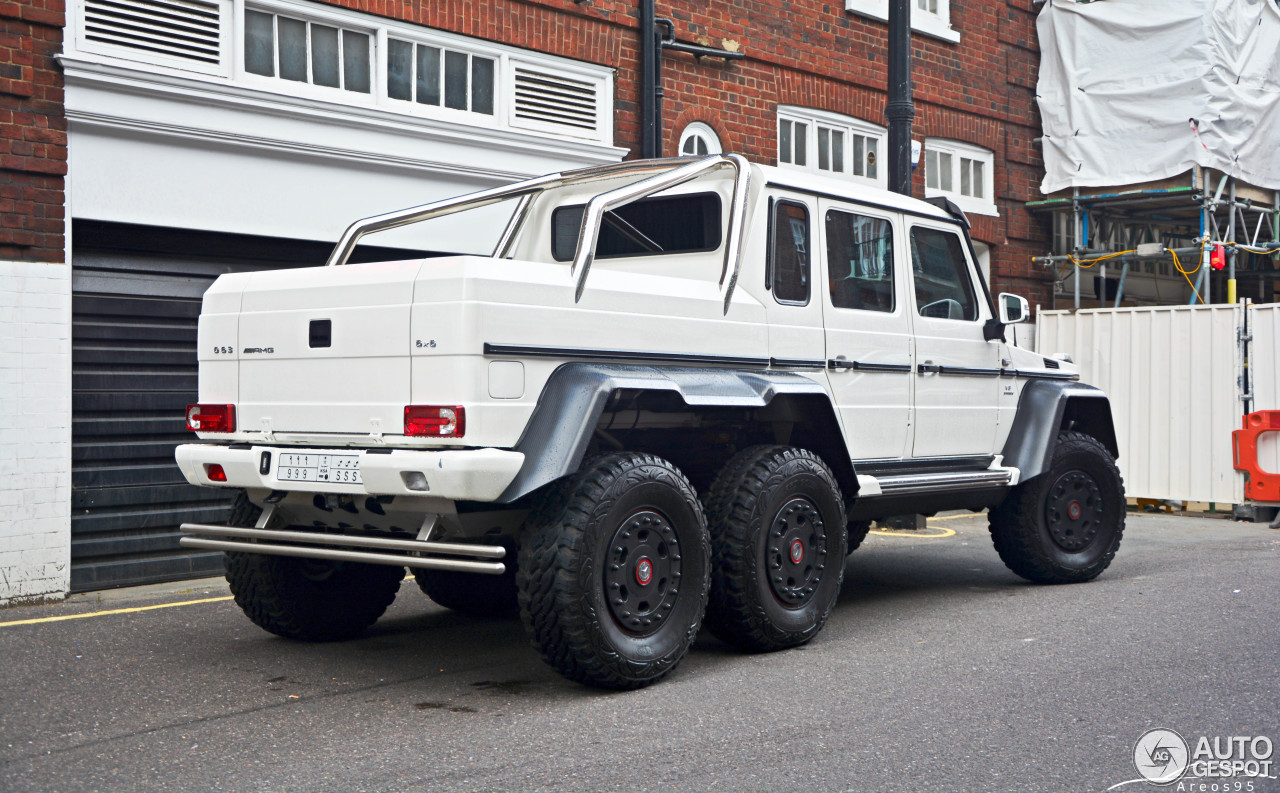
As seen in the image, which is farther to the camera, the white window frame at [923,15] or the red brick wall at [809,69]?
the white window frame at [923,15]

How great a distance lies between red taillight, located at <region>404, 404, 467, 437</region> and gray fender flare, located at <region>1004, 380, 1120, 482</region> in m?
3.90

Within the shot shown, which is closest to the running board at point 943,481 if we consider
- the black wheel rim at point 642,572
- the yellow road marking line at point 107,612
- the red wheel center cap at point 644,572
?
the black wheel rim at point 642,572

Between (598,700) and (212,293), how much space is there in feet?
8.08

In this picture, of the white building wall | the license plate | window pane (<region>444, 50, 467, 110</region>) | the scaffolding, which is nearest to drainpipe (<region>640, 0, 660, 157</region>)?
window pane (<region>444, 50, 467, 110</region>)

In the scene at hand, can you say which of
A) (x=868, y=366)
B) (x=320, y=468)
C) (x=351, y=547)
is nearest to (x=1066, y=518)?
(x=868, y=366)

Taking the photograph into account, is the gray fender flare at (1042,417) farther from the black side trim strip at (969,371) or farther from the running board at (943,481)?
the black side trim strip at (969,371)

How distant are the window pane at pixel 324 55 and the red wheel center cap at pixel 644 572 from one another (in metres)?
5.59

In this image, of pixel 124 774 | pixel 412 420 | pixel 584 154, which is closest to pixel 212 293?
pixel 412 420

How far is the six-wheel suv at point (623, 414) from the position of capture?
16.1 ft

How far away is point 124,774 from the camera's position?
4160 mm

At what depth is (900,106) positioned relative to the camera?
32.0ft

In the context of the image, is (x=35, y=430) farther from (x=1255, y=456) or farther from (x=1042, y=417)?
(x=1255, y=456)

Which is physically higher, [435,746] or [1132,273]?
[1132,273]

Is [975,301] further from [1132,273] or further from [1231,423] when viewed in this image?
[1132,273]
